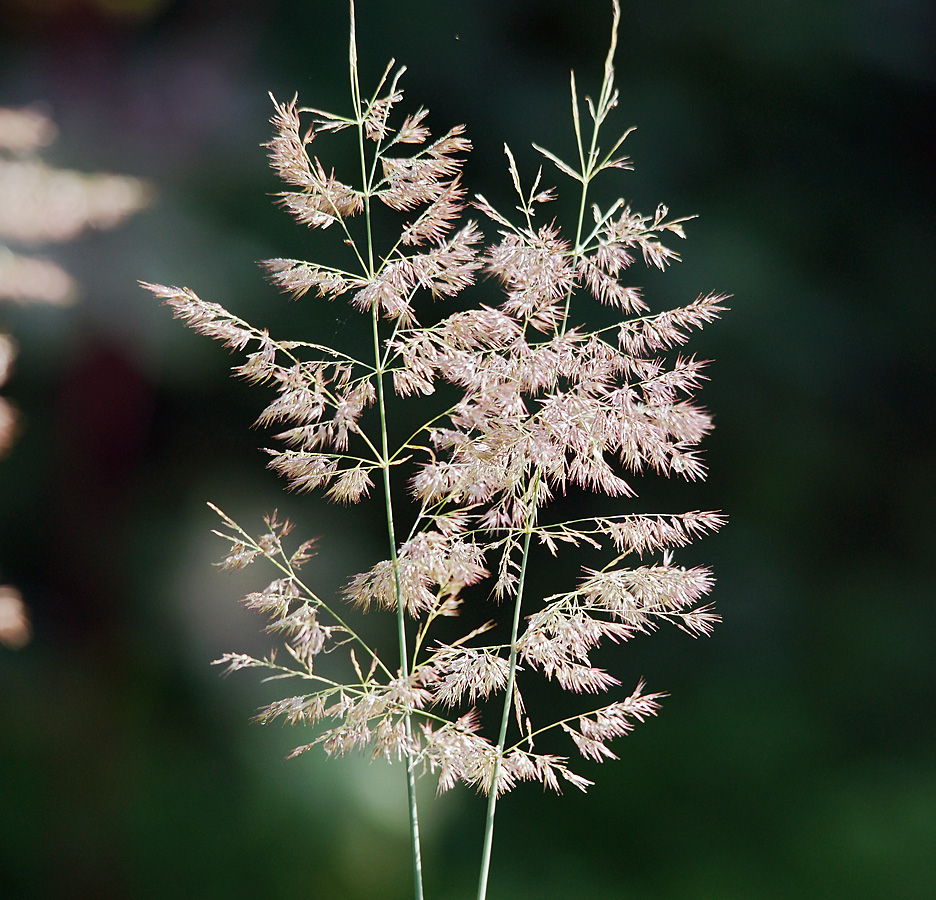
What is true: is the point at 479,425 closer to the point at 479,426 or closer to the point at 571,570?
the point at 479,426

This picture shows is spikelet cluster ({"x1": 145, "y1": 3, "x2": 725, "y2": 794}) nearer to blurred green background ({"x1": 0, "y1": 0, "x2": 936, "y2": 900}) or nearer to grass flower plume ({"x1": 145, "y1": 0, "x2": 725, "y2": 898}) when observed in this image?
grass flower plume ({"x1": 145, "y1": 0, "x2": 725, "y2": 898})

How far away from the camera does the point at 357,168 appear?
1274 mm

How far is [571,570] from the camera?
4.63ft

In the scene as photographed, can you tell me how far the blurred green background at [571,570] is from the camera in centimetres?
128

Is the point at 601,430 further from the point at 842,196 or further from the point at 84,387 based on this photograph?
the point at 842,196

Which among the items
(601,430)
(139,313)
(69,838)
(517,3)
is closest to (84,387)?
(139,313)

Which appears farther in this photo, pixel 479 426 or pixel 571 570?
pixel 571 570

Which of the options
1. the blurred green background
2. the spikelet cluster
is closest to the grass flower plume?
the spikelet cluster

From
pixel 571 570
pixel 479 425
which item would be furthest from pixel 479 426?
pixel 571 570

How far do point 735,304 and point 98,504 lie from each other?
1.09 metres

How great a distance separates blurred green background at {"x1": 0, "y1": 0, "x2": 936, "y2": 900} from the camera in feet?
4.21

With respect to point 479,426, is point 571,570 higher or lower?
higher

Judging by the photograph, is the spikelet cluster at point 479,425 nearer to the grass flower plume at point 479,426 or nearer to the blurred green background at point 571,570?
the grass flower plume at point 479,426

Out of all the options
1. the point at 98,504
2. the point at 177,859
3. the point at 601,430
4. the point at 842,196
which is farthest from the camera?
the point at 842,196
